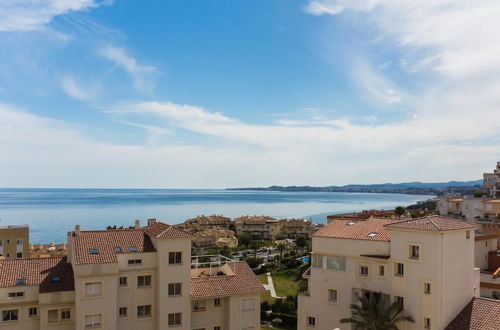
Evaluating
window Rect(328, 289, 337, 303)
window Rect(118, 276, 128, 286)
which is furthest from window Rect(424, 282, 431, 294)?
window Rect(118, 276, 128, 286)

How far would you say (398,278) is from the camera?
25.7 m

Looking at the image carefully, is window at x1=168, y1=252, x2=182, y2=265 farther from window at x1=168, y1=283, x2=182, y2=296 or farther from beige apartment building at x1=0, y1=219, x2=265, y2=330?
window at x1=168, y1=283, x2=182, y2=296

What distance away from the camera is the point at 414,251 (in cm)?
2520

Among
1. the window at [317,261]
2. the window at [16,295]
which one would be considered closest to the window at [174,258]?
the window at [16,295]

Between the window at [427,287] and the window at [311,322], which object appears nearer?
the window at [427,287]

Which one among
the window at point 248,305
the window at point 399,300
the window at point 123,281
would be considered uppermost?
the window at point 123,281

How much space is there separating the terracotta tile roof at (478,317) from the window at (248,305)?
11534 millimetres

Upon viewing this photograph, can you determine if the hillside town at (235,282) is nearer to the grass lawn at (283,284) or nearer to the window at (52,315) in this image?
the window at (52,315)

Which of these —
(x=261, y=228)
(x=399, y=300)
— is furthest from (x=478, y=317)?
(x=261, y=228)

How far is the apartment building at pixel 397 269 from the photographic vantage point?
79.9ft

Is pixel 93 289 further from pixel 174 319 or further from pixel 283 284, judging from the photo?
pixel 283 284

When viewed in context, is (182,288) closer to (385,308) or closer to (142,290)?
(142,290)

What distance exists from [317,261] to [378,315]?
19.2 feet

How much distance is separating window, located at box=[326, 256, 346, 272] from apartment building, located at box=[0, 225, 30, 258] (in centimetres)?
3670
